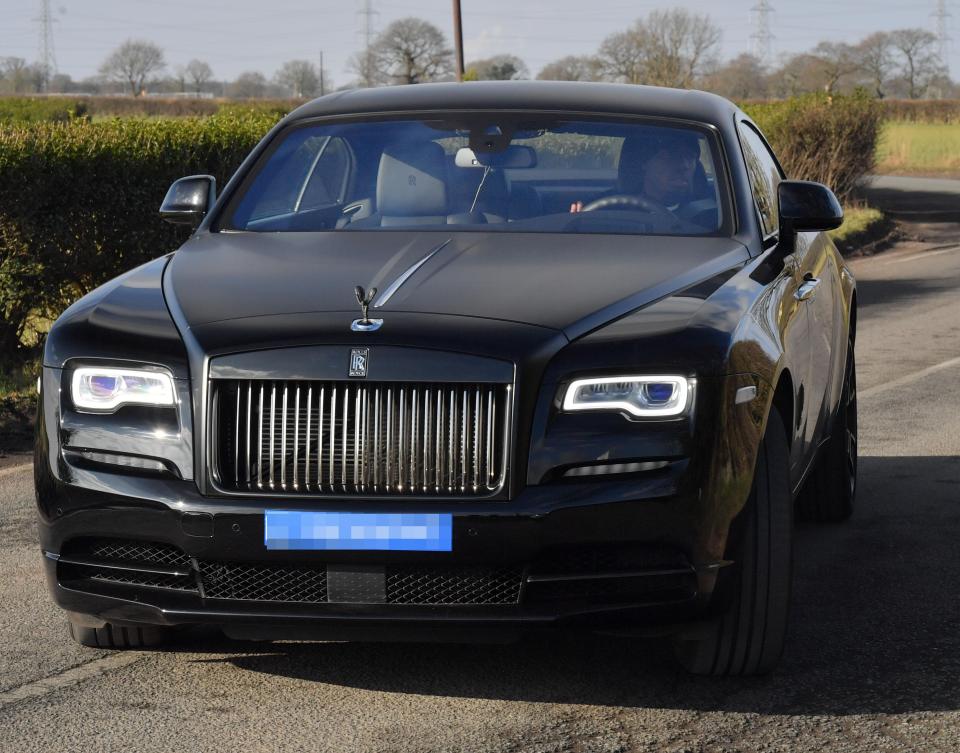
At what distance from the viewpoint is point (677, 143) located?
5625 mm

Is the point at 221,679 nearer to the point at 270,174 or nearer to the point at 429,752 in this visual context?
the point at 429,752

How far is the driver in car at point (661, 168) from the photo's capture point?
17.8 feet

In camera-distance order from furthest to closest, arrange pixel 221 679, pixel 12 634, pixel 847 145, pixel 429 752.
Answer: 1. pixel 847 145
2. pixel 12 634
3. pixel 221 679
4. pixel 429 752

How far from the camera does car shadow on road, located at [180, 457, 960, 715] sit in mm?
4301

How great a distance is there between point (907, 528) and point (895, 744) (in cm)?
272

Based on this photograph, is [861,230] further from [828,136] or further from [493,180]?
[493,180]

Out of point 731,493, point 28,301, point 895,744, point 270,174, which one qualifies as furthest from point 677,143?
point 28,301

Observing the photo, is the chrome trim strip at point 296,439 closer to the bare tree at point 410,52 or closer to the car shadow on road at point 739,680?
the car shadow on road at point 739,680

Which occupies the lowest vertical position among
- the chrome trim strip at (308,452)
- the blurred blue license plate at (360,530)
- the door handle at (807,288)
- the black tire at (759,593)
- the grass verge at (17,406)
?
the grass verge at (17,406)

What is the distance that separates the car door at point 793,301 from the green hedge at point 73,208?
601 centimetres

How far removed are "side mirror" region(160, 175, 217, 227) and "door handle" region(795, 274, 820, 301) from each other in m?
2.09

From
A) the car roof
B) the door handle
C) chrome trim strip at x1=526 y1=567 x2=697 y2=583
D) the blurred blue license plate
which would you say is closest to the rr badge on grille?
the blurred blue license plate

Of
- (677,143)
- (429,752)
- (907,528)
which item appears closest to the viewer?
(429,752)

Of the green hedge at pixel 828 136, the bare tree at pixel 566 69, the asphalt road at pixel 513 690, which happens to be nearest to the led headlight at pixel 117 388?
the asphalt road at pixel 513 690
